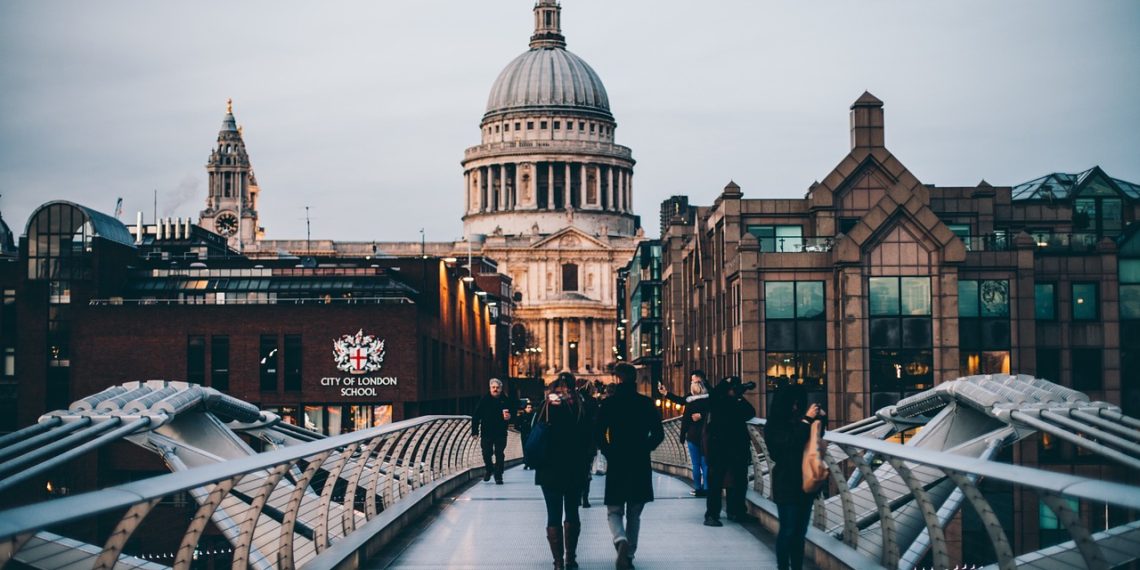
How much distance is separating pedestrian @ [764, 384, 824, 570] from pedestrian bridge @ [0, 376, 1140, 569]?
1.10ft

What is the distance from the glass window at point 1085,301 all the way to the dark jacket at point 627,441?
41502mm

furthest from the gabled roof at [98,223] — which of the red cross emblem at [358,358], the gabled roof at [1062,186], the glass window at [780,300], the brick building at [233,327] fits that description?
the gabled roof at [1062,186]

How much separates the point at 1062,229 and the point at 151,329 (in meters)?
40.6

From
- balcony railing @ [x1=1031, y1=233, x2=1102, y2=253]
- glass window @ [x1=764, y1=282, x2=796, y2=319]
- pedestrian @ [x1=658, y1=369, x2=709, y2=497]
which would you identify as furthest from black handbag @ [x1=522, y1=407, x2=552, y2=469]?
balcony railing @ [x1=1031, y1=233, x2=1102, y2=253]

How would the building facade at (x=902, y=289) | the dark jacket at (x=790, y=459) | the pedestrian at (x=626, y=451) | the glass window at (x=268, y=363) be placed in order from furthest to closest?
the glass window at (x=268, y=363)
the building facade at (x=902, y=289)
the pedestrian at (x=626, y=451)
the dark jacket at (x=790, y=459)

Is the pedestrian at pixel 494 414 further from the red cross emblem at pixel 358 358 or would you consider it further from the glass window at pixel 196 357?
the glass window at pixel 196 357

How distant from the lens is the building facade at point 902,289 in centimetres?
4834

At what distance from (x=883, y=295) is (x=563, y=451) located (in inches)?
1425

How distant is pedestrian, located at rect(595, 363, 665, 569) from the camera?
1422 cm

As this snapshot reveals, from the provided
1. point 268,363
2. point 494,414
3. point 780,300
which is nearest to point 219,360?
point 268,363

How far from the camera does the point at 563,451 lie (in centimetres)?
1418

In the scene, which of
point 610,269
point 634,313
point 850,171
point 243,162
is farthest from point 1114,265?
point 243,162

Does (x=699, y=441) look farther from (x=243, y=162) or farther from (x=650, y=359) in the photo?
(x=243, y=162)

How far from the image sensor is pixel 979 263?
163 feet
